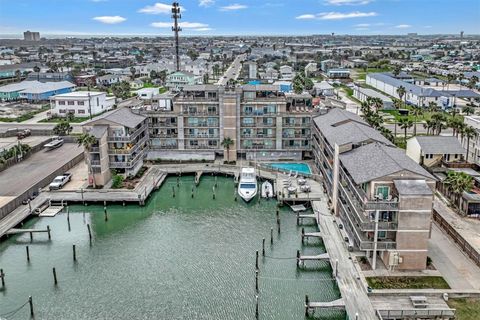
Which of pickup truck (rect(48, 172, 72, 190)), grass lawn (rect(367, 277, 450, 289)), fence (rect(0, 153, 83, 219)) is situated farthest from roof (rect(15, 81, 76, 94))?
grass lawn (rect(367, 277, 450, 289))

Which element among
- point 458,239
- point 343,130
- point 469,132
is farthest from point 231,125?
point 458,239

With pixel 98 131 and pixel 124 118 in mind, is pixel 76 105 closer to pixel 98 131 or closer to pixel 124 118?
pixel 124 118

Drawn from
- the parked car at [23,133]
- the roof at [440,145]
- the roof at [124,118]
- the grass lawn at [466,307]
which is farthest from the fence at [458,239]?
the parked car at [23,133]

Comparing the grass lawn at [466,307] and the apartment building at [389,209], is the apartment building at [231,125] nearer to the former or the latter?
the apartment building at [389,209]

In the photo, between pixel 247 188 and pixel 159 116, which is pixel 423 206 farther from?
pixel 159 116

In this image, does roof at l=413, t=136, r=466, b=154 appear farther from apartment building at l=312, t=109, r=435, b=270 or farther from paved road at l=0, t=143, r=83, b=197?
paved road at l=0, t=143, r=83, b=197

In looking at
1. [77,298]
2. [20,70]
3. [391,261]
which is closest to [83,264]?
[77,298]
